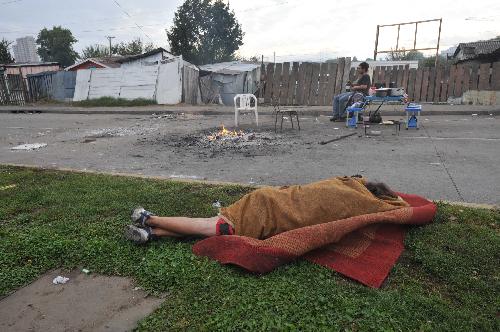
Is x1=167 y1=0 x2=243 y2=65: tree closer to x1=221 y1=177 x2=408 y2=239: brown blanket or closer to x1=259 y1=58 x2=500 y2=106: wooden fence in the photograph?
x1=259 y1=58 x2=500 y2=106: wooden fence

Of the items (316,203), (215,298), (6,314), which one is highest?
(316,203)

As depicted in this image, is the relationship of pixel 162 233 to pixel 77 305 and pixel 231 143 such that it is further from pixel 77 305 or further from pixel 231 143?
pixel 231 143

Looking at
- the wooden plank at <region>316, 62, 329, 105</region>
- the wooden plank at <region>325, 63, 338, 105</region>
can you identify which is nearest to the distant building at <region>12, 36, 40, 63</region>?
the wooden plank at <region>316, 62, 329, 105</region>

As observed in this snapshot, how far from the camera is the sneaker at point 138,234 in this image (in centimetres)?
286

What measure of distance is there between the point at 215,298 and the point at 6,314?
4.01ft

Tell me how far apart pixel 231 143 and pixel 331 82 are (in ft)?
31.3

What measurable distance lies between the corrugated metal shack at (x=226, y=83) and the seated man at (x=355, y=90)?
26.4 feet

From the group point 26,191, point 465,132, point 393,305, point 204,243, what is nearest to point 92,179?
point 26,191

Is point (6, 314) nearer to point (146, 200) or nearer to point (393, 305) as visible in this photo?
point (146, 200)

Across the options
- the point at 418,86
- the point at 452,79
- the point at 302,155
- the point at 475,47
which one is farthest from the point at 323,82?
the point at 475,47

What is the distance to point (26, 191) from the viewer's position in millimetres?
4238

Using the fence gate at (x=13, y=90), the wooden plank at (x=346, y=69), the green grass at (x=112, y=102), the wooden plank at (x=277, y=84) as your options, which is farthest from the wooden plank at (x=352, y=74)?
the fence gate at (x=13, y=90)

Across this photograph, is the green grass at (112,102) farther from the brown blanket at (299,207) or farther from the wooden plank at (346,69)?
the brown blanket at (299,207)

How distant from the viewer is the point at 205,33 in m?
44.6
